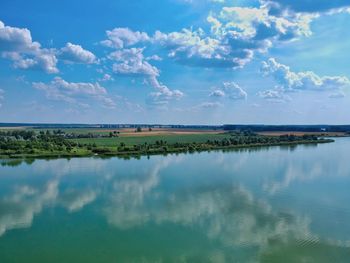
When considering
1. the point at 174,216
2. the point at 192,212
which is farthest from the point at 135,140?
the point at 174,216

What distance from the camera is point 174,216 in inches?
450

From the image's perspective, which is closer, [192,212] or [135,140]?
[192,212]

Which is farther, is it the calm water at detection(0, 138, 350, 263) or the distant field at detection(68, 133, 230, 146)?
the distant field at detection(68, 133, 230, 146)

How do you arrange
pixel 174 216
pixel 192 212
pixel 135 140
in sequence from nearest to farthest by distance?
pixel 174 216
pixel 192 212
pixel 135 140

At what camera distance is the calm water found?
335 inches

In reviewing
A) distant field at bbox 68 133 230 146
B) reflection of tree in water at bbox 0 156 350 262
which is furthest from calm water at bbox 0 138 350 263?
distant field at bbox 68 133 230 146

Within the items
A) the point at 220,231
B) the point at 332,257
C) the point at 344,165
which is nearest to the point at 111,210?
the point at 220,231

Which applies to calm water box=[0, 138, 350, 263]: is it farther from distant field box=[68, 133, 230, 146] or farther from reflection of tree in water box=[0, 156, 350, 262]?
distant field box=[68, 133, 230, 146]

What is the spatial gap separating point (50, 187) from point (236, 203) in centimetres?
849

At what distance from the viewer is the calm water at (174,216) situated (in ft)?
27.9

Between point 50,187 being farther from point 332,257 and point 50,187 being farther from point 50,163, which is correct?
point 332,257

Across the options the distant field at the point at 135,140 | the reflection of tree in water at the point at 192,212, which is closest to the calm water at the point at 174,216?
the reflection of tree in water at the point at 192,212

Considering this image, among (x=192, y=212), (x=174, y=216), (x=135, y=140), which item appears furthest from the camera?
(x=135, y=140)

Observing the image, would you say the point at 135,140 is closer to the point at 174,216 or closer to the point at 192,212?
the point at 192,212
